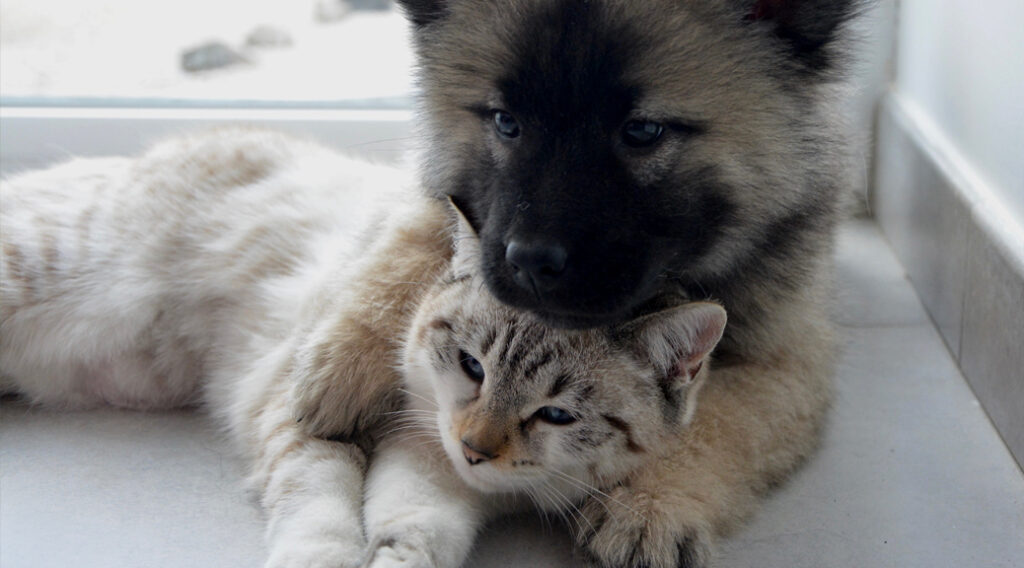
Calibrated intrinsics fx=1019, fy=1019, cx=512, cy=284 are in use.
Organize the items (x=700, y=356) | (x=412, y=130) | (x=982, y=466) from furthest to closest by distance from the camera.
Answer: (x=412, y=130) < (x=982, y=466) < (x=700, y=356)

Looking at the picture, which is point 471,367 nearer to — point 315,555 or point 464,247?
point 464,247

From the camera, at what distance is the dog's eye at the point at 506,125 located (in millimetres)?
1638

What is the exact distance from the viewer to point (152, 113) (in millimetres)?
2973

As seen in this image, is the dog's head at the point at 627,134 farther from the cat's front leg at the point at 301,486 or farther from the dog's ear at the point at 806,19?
the cat's front leg at the point at 301,486

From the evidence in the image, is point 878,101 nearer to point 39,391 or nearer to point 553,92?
point 553,92

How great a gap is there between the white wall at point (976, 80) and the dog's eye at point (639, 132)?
82 centimetres

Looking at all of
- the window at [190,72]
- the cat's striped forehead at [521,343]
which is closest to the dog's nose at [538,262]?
the cat's striped forehead at [521,343]

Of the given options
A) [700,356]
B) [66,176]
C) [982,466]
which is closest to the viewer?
[700,356]

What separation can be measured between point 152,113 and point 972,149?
2.20 m

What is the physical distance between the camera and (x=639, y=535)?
Result: 5.04 feet

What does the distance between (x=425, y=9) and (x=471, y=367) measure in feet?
2.13

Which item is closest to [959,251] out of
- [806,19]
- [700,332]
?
[806,19]

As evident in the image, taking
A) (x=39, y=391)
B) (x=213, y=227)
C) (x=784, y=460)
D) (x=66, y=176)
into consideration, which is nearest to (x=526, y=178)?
(x=784, y=460)

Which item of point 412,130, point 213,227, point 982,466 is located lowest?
point 982,466
